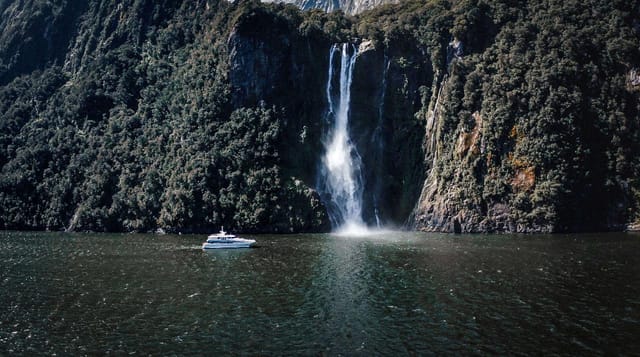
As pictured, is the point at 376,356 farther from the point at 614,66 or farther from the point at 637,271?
the point at 614,66

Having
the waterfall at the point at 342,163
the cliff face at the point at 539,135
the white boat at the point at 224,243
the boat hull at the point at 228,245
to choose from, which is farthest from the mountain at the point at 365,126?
the boat hull at the point at 228,245

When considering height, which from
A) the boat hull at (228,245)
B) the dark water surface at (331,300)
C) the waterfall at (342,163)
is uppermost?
the waterfall at (342,163)

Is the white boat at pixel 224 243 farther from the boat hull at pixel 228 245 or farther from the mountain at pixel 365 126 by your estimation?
the mountain at pixel 365 126

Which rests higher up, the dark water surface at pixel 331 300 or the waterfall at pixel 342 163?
the waterfall at pixel 342 163

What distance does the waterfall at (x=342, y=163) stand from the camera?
389ft

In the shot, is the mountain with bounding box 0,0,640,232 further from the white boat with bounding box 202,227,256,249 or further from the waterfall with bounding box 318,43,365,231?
the white boat with bounding box 202,227,256,249

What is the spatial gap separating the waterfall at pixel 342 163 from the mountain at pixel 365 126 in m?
1.47

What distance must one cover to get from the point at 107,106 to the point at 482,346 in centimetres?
13905

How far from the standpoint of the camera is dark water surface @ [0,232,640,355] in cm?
3744

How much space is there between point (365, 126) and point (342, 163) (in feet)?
32.0

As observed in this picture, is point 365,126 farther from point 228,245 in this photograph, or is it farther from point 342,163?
point 228,245

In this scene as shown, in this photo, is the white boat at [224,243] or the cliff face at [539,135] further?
the cliff face at [539,135]

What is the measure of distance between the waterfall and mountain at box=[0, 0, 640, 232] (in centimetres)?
147

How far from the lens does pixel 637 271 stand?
190ft
